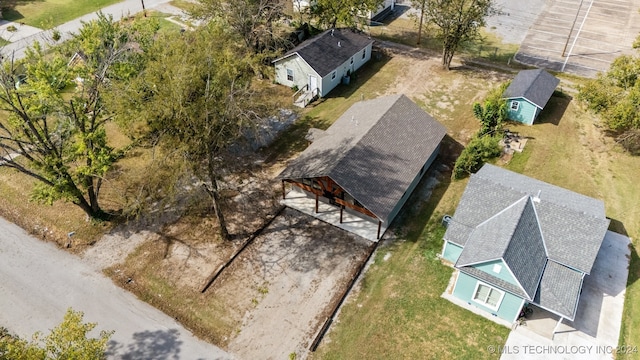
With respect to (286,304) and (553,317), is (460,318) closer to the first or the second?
(553,317)

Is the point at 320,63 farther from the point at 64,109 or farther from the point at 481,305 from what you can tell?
the point at 481,305

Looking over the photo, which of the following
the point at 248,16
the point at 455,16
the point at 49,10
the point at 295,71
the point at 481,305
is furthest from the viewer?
the point at 49,10

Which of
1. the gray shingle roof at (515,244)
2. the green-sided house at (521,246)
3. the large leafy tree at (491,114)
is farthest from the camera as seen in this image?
the large leafy tree at (491,114)

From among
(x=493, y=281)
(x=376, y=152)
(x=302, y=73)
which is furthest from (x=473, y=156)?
(x=302, y=73)

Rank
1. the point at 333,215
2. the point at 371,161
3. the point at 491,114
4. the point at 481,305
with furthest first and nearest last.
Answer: the point at 491,114 → the point at 333,215 → the point at 371,161 → the point at 481,305

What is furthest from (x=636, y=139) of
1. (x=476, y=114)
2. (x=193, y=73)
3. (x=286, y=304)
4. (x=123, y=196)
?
(x=123, y=196)

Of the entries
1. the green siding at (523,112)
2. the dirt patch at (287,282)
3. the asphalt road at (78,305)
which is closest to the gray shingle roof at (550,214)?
the dirt patch at (287,282)

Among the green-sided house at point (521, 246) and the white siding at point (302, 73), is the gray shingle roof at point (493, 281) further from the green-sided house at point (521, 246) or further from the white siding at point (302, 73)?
the white siding at point (302, 73)
